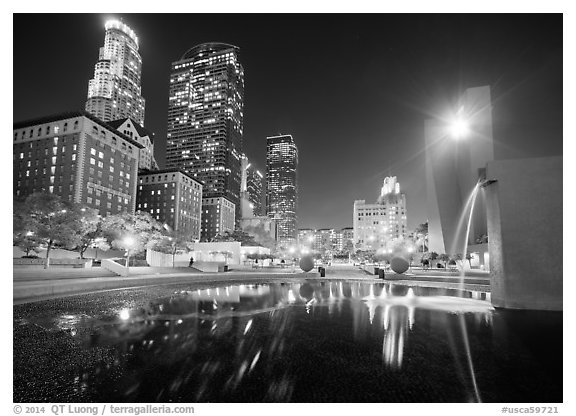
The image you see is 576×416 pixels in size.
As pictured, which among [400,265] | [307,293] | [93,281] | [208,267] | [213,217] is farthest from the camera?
[213,217]

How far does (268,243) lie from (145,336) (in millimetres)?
82535

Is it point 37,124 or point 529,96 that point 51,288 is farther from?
point 37,124

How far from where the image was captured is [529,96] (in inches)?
426

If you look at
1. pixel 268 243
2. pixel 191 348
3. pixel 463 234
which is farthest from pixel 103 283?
pixel 268 243

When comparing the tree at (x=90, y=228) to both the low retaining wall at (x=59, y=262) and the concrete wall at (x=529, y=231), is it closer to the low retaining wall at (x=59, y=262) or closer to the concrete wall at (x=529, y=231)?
the low retaining wall at (x=59, y=262)

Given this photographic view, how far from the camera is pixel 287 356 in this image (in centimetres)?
606

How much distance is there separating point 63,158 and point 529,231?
311 ft

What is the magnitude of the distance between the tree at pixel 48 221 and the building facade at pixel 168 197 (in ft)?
266

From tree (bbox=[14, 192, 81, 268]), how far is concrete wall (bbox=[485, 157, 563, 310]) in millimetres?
37365

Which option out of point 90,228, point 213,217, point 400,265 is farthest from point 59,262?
point 213,217

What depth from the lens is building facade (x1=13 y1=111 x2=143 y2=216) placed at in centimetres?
7706

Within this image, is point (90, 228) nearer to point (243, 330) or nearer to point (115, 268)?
point (115, 268)

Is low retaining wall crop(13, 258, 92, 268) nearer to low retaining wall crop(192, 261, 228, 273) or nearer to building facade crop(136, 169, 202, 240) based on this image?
low retaining wall crop(192, 261, 228, 273)

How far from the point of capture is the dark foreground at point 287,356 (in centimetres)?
445
